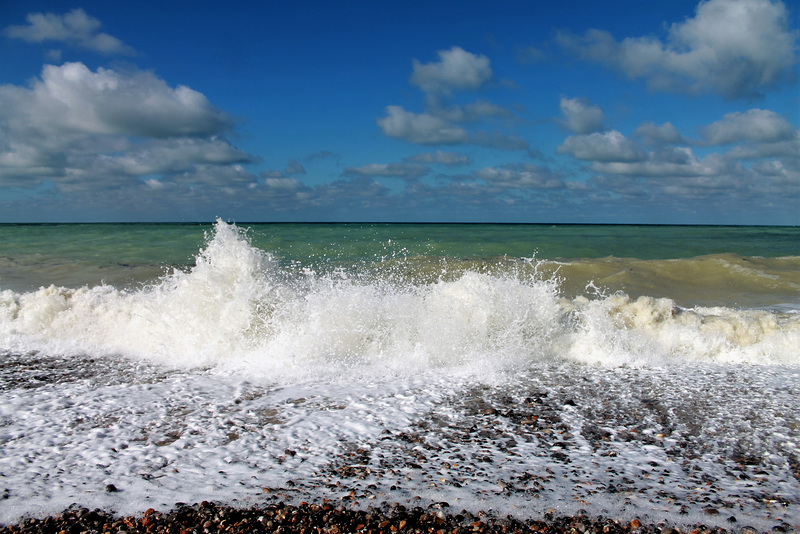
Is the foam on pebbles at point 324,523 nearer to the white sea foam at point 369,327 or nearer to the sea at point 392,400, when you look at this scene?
the sea at point 392,400

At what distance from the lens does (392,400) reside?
4.45 metres

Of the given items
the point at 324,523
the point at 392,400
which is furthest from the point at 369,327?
the point at 324,523

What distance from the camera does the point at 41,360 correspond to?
582cm

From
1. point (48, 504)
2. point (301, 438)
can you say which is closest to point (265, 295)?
point (301, 438)

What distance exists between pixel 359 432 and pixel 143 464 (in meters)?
1.42

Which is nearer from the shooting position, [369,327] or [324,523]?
[324,523]

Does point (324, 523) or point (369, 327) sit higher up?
point (369, 327)

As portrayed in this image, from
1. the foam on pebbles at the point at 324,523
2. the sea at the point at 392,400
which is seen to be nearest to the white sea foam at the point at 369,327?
the sea at the point at 392,400

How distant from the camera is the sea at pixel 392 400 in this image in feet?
9.72

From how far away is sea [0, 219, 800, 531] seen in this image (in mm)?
2963

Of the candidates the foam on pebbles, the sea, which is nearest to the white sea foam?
the sea

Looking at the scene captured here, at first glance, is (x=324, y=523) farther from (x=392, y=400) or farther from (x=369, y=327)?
(x=369, y=327)

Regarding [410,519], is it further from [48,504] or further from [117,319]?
[117,319]

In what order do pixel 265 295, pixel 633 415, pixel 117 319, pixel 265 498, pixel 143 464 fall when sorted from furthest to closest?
pixel 117 319, pixel 265 295, pixel 633 415, pixel 143 464, pixel 265 498
